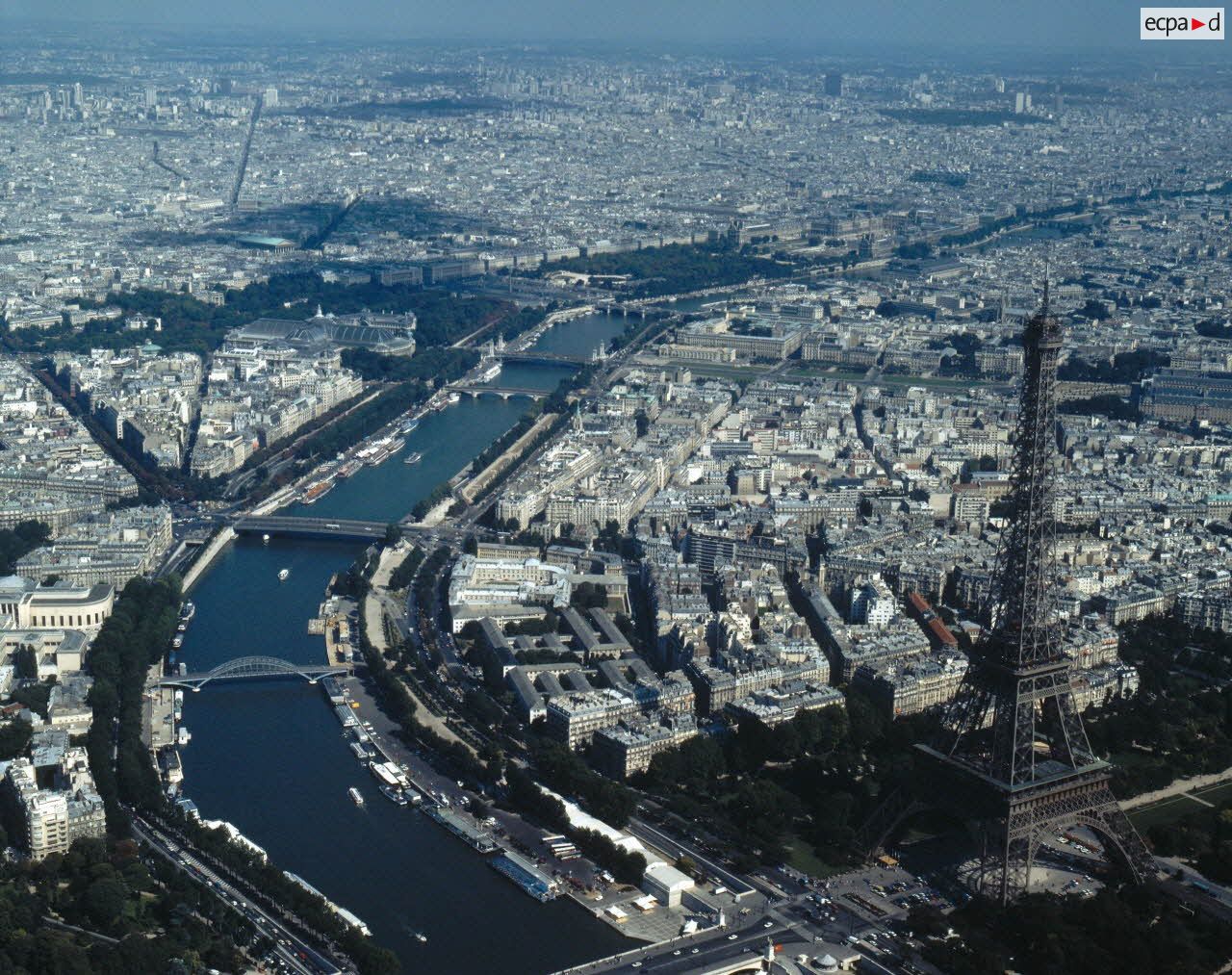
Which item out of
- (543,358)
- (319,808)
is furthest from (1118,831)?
(543,358)

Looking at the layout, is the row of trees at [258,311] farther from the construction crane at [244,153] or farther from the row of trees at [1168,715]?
the row of trees at [1168,715]

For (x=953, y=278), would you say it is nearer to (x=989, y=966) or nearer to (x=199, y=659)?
(x=199, y=659)

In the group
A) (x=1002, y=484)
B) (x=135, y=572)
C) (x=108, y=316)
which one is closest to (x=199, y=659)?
(x=135, y=572)

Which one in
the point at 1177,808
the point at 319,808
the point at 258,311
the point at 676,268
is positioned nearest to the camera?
the point at 319,808

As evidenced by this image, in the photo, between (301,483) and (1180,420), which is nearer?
(301,483)

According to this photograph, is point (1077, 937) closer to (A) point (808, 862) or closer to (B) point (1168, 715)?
(A) point (808, 862)

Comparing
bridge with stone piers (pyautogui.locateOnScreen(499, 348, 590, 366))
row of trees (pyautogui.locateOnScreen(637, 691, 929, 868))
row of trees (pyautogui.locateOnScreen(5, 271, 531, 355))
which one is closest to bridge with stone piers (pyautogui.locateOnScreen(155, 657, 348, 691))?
row of trees (pyautogui.locateOnScreen(637, 691, 929, 868))

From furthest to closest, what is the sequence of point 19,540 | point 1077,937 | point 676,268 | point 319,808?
point 676,268 → point 19,540 → point 319,808 → point 1077,937
